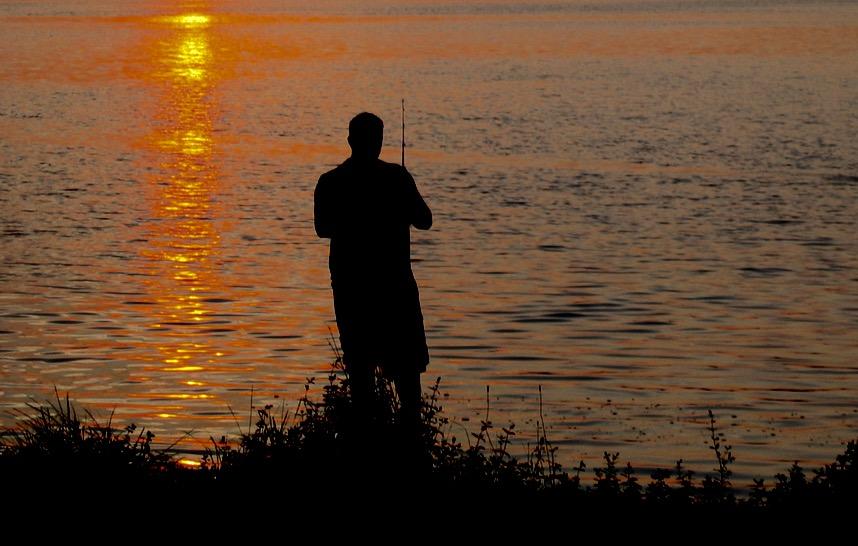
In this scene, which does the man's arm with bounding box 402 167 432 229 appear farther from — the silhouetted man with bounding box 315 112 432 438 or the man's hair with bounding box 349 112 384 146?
the man's hair with bounding box 349 112 384 146

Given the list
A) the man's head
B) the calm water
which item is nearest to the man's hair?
the man's head

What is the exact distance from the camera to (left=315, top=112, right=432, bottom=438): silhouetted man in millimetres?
8383

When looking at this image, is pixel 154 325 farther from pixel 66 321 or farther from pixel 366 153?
pixel 366 153

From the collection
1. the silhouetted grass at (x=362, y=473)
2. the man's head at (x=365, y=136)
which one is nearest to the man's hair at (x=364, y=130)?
the man's head at (x=365, y=136)

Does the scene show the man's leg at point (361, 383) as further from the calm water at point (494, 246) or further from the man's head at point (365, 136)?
the calm water at point (494, 246)

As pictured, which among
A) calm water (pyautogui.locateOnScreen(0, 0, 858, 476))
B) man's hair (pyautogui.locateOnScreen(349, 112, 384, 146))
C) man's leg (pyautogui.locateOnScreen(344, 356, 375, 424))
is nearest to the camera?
man's hair (pyautogui.locateOnScreen(349, 112, 384, 146))

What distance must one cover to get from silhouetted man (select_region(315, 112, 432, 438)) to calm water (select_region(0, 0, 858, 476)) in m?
2.02

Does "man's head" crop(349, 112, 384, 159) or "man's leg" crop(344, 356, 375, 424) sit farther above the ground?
"man's head" crop(349, 112, 384, 159)

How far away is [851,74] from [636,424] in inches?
1769

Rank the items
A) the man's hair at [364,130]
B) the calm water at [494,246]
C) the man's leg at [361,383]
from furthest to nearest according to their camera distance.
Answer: the calm water at [494,246] → the man's leg at [361,383] → the man's hair at [364,130]

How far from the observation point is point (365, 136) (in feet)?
27.4

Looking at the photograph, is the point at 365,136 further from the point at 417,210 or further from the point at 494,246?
the point at 494,246

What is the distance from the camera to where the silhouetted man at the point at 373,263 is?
838cm

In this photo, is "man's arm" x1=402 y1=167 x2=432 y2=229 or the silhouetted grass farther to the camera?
"man's arm" x1=402 y1=167 x2=432 y2=229
